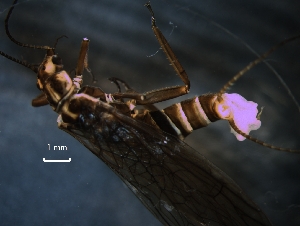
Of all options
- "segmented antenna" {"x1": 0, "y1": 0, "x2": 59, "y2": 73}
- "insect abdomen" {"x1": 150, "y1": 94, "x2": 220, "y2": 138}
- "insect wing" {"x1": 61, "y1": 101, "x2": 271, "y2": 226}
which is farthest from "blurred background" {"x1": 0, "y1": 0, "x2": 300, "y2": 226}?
"insect wing" {"x1": 61, "y1": 101, "x2": 271, "y2": 226}

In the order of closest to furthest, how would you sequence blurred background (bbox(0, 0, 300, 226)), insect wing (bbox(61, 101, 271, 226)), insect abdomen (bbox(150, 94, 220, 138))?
insect wing (bbox(61, 101, 271, 226)), insect abdomen (bbox(150, 94, 220, 138)), blurred background (bbox(0, 0, 300, 226))

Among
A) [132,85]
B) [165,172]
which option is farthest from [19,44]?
[165,172]

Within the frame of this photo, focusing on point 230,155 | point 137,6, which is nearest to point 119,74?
point 137,6

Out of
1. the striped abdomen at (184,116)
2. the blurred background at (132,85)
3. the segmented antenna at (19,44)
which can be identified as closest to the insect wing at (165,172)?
the striped abdomen at (184,116)

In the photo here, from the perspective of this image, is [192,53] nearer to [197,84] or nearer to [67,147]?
[197,84]

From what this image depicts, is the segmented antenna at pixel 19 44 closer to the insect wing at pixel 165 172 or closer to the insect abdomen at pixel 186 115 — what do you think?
the insect wing at pixel 165 172

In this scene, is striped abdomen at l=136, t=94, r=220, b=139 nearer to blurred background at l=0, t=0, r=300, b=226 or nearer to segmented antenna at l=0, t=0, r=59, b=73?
blurred background at l=0, t=0, r=300, b=226

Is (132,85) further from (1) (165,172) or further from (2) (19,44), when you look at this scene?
(1) (165,172)
